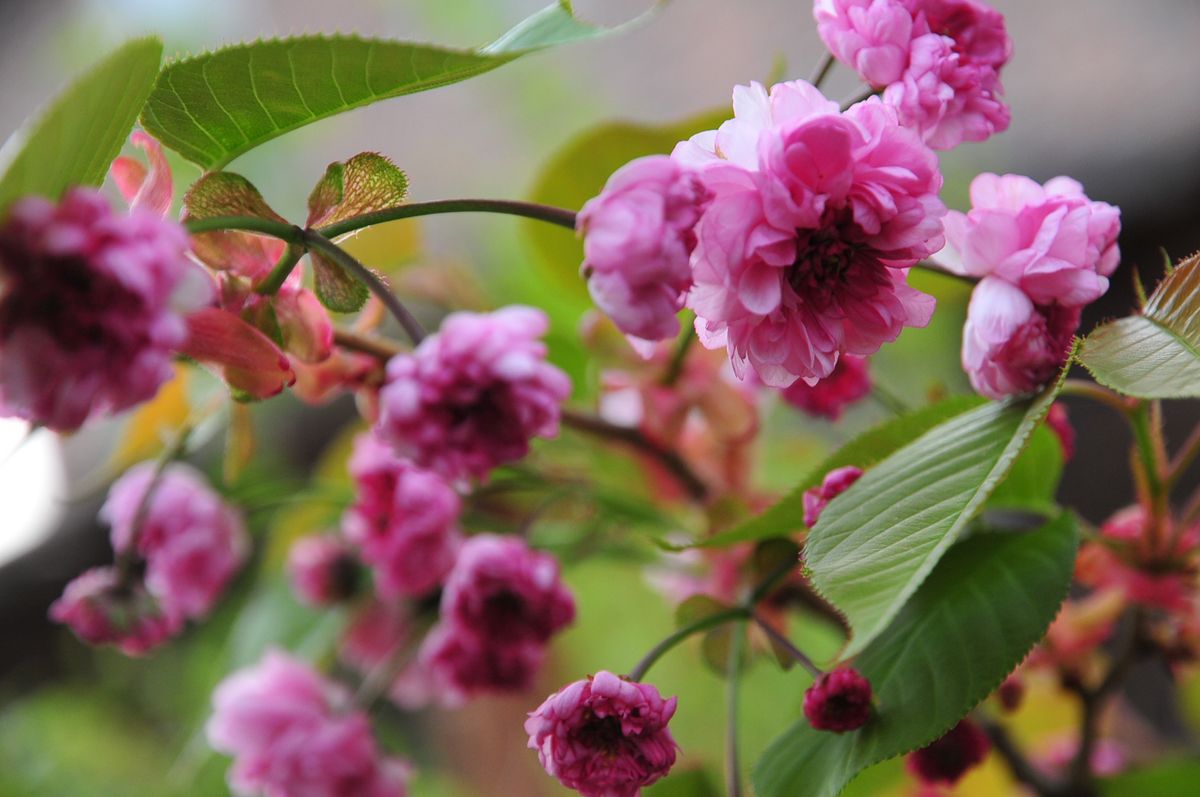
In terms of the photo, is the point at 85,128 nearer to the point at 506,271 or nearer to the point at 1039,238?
the point at 1039,238

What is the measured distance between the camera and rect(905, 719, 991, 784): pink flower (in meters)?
0.33

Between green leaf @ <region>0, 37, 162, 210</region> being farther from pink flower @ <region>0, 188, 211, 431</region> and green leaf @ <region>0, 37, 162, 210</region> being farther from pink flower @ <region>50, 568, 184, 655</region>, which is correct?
pink flower @ <region>50, 568, 184, 655</region>

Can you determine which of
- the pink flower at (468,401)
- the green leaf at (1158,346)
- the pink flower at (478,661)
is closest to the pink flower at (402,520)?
the pink flower at (478,661)

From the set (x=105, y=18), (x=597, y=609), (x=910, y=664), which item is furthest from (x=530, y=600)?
(x=105, y=18)

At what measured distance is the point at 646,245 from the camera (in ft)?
0.65

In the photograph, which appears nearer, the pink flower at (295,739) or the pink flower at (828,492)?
the pink flower at (828,492)

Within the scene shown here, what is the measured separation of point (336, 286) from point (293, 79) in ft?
0.15

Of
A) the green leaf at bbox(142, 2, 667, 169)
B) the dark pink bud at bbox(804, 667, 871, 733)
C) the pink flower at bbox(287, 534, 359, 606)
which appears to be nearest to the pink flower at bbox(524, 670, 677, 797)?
the dark pink bud at bbox(804, 667, 871, 733)

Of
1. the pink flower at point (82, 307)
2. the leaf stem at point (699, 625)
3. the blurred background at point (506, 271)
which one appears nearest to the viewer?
the pink flower at point (82, 307)

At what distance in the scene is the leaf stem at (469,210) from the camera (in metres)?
0.23

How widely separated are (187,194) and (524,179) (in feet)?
3.38

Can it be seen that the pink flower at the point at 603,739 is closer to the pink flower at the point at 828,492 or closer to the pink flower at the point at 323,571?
the pink flower at the point at 828,492

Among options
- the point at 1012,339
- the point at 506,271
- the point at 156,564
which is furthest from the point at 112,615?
the point at 506,271

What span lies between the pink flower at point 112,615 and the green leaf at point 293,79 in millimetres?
190
